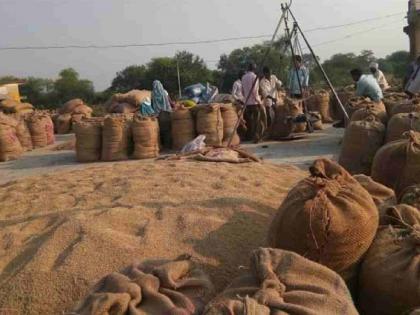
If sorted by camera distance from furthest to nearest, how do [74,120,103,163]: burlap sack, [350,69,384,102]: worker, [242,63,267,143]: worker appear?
1. [242,63,267,143]: worker
2. [74,120,103,163]: burlap sack
3. [350,69,384,102]: worker

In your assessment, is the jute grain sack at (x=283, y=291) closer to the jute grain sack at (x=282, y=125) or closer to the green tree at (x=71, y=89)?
the jute grain sack at (x=282, y=125)

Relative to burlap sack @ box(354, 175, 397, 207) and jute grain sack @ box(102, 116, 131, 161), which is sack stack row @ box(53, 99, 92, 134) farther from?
burlap sack @ box(354, 175, 397, 207)

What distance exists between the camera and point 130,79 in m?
41.9

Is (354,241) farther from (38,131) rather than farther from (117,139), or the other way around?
(38,131)

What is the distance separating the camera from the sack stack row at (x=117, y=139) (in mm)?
10305

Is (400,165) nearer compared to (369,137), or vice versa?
(400,165)

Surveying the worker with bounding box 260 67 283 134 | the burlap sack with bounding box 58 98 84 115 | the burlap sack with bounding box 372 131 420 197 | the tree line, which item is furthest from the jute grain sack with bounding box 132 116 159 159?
the tree line

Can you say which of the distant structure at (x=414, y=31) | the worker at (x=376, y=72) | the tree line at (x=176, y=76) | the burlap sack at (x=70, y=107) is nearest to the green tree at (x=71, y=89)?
the tree line at (x=176, y=76)

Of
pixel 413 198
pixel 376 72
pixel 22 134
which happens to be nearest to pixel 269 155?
pixel 376 72

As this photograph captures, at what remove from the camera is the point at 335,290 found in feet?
6.94

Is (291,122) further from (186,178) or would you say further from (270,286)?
(270,286)

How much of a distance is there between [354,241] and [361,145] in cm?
323

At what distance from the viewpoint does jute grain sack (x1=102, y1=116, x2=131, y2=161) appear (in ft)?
33.8

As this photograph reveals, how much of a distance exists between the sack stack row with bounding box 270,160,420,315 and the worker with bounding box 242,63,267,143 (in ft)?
27.4
